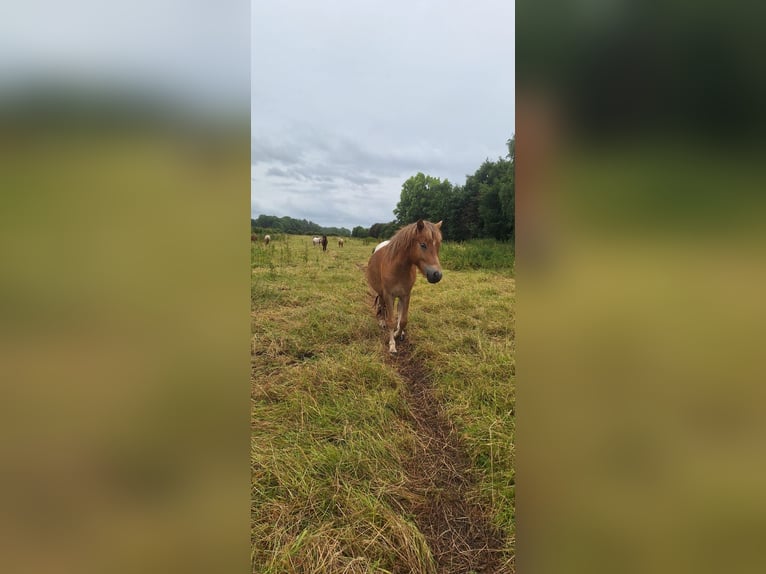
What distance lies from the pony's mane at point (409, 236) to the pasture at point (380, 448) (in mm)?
1562

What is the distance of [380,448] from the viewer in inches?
97.7

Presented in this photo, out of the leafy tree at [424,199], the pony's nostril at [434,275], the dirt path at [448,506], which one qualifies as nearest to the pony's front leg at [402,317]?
the pony's nostril at [434,275]

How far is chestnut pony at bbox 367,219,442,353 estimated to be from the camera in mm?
4800

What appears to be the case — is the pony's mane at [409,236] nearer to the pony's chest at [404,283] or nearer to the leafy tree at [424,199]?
the pony's chest at [404,283]

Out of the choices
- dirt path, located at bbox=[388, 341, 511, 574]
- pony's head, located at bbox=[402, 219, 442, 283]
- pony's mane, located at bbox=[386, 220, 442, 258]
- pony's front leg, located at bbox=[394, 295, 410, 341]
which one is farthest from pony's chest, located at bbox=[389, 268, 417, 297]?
dirt path, located at bbox=[388, 341, 511, 574]

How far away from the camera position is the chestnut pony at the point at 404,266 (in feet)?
15.7

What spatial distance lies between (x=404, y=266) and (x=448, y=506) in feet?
12.7

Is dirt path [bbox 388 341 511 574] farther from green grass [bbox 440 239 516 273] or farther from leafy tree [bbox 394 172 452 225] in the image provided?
leafy tree [bbox 394 172 452 225]

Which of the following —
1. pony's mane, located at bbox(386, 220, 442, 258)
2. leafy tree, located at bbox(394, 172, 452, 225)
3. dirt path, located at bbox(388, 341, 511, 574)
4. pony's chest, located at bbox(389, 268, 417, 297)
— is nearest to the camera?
dirt path, located at bbox(388, 341, 511, 574)
